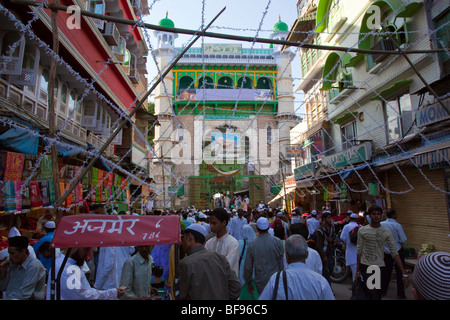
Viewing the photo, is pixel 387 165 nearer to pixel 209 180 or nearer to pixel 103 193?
pixel 103 193

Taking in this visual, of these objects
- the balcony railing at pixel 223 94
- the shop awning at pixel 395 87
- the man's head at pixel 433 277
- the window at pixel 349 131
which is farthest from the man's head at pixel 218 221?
the balcony railing at pixel 223 94

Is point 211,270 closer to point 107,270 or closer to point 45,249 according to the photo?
point 107,270

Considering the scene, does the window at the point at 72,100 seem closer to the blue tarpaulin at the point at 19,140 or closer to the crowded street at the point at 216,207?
the crowded street at the point at 216,207

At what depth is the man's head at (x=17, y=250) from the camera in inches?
132

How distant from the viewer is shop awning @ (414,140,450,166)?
7084 millimetres

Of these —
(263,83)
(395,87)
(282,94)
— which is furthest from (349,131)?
(263,83)

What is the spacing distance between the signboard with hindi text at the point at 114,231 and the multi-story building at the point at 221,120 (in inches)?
945

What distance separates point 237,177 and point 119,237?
26.7 m

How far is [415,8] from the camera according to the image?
32.4 feet

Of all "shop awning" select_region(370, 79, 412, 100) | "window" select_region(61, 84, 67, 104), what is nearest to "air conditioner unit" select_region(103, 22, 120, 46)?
"window" select_region(61, 84, 67, 104)

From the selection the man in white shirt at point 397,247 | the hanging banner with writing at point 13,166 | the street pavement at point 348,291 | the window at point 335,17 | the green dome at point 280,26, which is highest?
the green dome at point 280,26

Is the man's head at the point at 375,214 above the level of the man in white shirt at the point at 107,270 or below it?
above

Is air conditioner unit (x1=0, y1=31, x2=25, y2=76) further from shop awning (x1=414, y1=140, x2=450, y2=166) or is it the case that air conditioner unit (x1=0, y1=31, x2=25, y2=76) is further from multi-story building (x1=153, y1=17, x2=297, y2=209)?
multi-story building (x1=153, y1=17, x2=297, y2=209)

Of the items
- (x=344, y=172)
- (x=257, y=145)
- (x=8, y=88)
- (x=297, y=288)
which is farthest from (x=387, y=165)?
(x=257, y=145)
